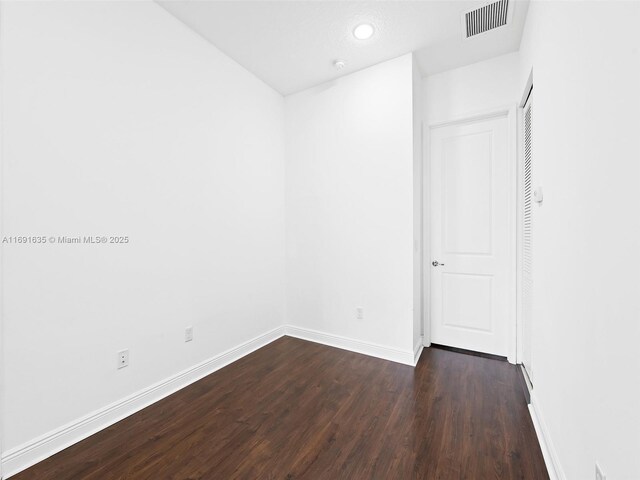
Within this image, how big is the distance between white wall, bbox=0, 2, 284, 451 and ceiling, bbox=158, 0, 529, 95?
224mm

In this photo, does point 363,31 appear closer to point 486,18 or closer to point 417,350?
point 486,18

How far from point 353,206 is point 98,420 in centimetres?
255

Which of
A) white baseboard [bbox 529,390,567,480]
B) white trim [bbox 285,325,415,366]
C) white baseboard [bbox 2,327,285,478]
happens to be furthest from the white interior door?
white baseboard [bbox 2,327,285,478]

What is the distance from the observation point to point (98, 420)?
178 cm

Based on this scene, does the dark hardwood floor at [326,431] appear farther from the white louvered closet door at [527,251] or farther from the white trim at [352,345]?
the white louvered closet door at [527,251]

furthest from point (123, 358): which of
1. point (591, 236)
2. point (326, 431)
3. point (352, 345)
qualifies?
point (591, 236)

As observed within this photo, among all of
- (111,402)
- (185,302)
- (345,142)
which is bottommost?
(111,402)

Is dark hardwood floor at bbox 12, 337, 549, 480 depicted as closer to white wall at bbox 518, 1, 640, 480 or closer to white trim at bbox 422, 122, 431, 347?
white wall at bbox 518, 1, 640, 480

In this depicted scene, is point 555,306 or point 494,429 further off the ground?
point 555,306

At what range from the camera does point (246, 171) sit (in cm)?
293

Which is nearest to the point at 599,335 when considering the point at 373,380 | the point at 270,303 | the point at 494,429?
the point at 494,429

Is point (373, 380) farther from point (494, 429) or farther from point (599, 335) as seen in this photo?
point (599, 335)

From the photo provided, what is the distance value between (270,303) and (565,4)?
3.09 meters

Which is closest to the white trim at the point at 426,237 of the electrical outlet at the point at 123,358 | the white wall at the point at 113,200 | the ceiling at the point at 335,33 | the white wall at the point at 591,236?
the ceiling at the point at 335,33
